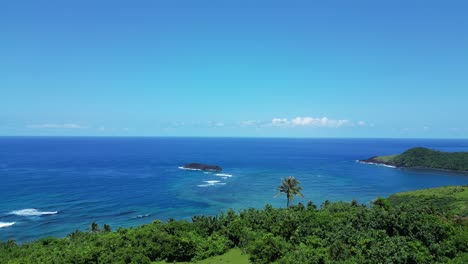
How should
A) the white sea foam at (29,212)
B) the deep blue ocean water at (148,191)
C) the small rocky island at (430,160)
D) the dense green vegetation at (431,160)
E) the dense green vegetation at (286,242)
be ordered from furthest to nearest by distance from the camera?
1. the dense green vegetation at (431,160)
2. the small rocky island at (430,160)
3. the white sea foam at (29,212)
4. the deep blue ocean water at (148,191)
5. the dense green vegetation at (286,242)

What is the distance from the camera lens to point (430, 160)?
180 metres

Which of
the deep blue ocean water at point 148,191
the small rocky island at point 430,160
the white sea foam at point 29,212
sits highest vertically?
the small rocky island at point 430,160

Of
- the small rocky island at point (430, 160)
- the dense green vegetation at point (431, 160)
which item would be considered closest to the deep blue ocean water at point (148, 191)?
the small rocky island at point (430, 160)

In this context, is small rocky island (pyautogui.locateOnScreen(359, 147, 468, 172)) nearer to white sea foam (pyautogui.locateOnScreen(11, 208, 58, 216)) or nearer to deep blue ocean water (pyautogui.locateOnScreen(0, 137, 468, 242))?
deep blue ocean water (pyautogui.locateOnScreen(0, 137, 468, 242))

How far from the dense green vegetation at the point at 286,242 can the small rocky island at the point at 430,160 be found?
165m

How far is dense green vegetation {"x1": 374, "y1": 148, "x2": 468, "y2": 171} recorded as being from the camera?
559 feet

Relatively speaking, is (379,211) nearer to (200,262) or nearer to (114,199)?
(200,262)

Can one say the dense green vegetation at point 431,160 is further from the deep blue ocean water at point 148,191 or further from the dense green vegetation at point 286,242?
the dense green vegetation at point 286,242

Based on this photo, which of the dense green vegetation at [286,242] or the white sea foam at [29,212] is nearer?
the dense green vegetation at [286,242]

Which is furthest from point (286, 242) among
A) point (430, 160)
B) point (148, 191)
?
point (430, 160)

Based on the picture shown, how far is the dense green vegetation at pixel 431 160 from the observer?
170250 millimetres

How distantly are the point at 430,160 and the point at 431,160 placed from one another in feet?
1.67

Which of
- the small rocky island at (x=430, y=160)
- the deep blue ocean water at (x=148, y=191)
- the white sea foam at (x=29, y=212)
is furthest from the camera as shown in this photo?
the small rocky island at (x=430, y=160)

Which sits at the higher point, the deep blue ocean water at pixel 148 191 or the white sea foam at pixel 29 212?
the deep blue ocean water at pixel 148 191
